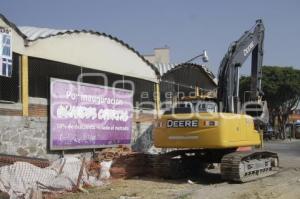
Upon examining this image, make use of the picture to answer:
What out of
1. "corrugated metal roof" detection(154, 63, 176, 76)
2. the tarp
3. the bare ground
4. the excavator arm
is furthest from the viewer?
"corrugated metal roof" detection(154, 63, 176, 76)

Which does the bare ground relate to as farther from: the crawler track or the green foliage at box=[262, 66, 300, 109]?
the green foliage at box=[262, 66, 300, 109]

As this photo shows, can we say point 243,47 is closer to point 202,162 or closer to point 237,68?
point 237,68

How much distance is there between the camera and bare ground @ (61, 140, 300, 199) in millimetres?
13188

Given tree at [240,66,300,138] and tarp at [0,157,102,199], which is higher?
tree at [240,66,300,138]

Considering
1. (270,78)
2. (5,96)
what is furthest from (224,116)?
(270,78)

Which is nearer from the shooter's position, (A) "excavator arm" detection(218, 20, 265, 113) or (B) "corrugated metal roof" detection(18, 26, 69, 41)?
(B) "corrugated metal roof" detection(18, 26, 69, 41)

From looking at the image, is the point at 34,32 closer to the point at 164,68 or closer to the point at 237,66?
the point at 237,66

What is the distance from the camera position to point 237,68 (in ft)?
58.6

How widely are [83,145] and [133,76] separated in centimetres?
510

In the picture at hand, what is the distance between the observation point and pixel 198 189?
567 inches

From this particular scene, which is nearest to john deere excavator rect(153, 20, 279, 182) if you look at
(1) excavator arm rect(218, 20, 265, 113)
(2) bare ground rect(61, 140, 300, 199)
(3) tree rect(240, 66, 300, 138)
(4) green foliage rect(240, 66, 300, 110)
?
(1) excavator arm rect(218, 20, 265, 113)

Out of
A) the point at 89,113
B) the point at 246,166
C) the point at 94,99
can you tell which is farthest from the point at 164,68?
the point at 246,166

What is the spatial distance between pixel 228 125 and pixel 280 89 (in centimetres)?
4159

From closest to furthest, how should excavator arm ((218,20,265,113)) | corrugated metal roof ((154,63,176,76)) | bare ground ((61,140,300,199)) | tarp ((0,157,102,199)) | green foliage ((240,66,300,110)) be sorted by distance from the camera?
tarp ((0,157,102,199)) → bare ground ((61,140,300,199)) → excavator arm ((218,20,265,113)) → corrugated metal roof ((154,63,176,76)) → green foliage ((240,66,300,110))
